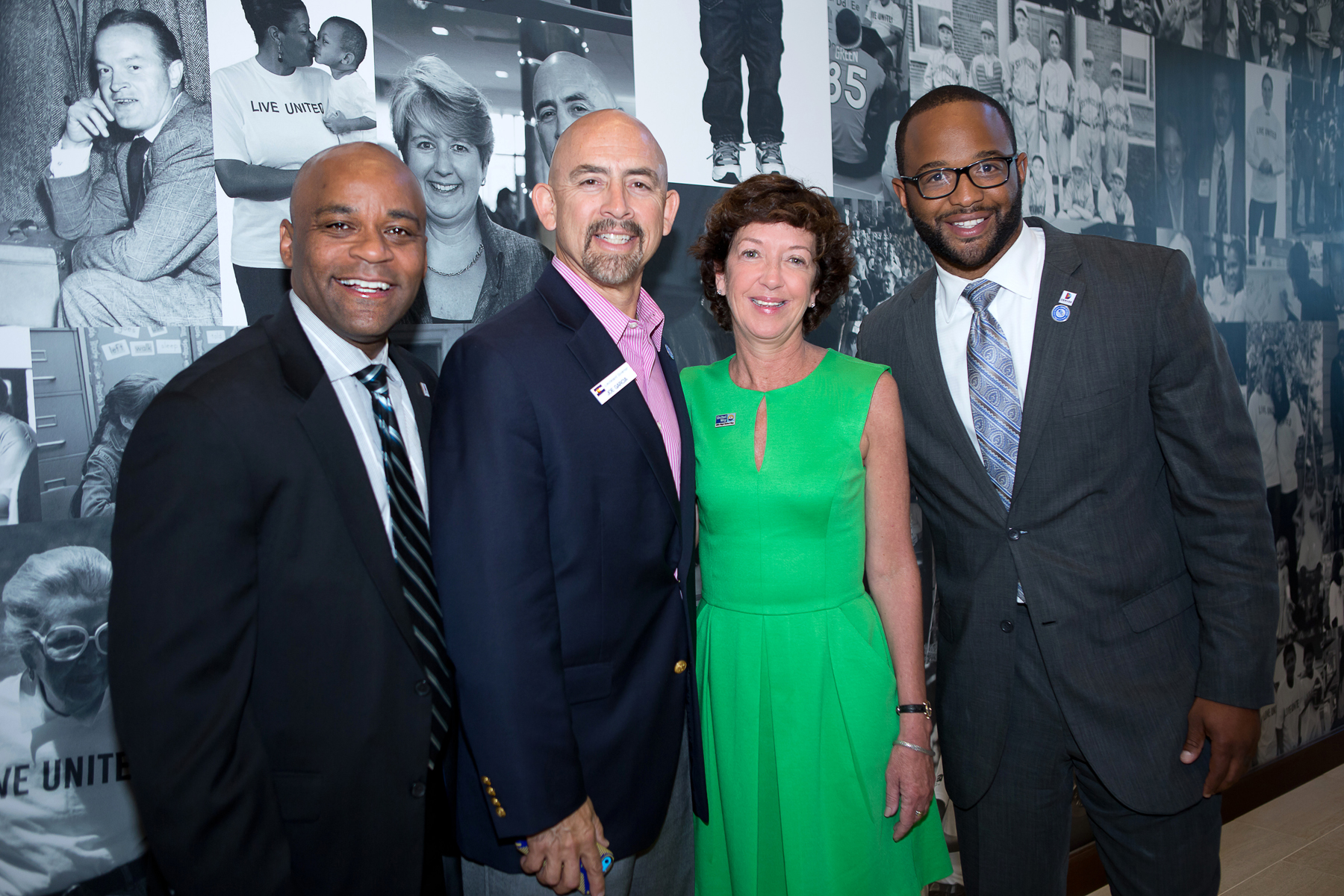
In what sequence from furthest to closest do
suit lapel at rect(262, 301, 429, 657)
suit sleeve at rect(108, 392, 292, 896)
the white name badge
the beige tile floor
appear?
the beige tile floor < the white name badge < suit lapel at rect(262, 301, 429, 657) < suit sleeve at rect(108, 392, 292, 896)

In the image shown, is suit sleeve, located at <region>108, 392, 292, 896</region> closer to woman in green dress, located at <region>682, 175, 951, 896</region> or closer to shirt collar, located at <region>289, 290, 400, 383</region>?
shirt collar, located at <region>289, 290, 400, 383</region>

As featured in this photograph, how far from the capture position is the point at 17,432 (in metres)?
1.78

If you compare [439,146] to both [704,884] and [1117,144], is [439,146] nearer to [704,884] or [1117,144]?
[704,884]

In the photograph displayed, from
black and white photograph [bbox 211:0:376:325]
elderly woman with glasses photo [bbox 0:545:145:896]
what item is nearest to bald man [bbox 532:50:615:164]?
black and white photograph [bbox 211:0:376:325]

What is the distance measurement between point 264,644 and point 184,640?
0.47 ft

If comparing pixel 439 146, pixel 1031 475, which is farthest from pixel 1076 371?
pixel 439 146

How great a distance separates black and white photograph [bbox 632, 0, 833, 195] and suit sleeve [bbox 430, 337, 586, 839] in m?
1.45

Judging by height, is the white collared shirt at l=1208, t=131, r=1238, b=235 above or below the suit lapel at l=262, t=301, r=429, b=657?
above

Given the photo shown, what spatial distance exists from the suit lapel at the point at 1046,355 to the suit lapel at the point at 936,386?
7cm

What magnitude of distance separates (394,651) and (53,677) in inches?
40.0

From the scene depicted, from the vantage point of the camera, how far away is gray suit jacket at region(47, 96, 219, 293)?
5.99ft

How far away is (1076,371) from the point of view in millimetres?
1844

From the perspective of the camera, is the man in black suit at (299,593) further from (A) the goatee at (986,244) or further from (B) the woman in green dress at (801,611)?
(A) the goatee at (986,244)

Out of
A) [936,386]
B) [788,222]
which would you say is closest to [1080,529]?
[936,386]
